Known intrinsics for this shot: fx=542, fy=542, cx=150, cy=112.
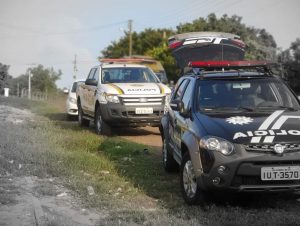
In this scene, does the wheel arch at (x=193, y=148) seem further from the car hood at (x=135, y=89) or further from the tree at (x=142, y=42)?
the tree at (x=142, y=42)

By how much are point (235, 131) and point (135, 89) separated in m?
7.43

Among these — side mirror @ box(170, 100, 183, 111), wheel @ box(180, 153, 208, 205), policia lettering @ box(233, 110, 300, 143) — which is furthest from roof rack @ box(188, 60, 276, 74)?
wheel @ box(180, 153, 208, 205)

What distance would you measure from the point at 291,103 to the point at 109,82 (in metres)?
7.38

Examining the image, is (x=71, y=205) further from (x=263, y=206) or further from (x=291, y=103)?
(x=291, y=103)

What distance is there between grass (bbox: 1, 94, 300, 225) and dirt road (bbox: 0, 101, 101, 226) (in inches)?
7.9

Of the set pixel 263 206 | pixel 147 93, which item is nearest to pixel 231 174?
pixel 263 206

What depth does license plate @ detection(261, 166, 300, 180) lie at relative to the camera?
19.1 ft

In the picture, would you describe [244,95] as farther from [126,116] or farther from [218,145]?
[126,116]

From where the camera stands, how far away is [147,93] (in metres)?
13.3

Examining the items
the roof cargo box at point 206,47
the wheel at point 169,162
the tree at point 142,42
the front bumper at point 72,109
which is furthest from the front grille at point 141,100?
the tree at point 142,42

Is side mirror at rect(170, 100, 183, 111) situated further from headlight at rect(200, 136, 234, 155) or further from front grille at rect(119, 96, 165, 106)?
front grille at rect(119, 96, 165, 106)

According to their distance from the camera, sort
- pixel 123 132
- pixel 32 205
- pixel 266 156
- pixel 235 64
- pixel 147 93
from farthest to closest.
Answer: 1. pixel 123 132
2. pixel 147 93
3. pixel 235 64
4. pixel 32 205
5. pixel 266 156

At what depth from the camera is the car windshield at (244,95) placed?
7031 mm

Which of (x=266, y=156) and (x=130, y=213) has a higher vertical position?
(x=266, y=156)
